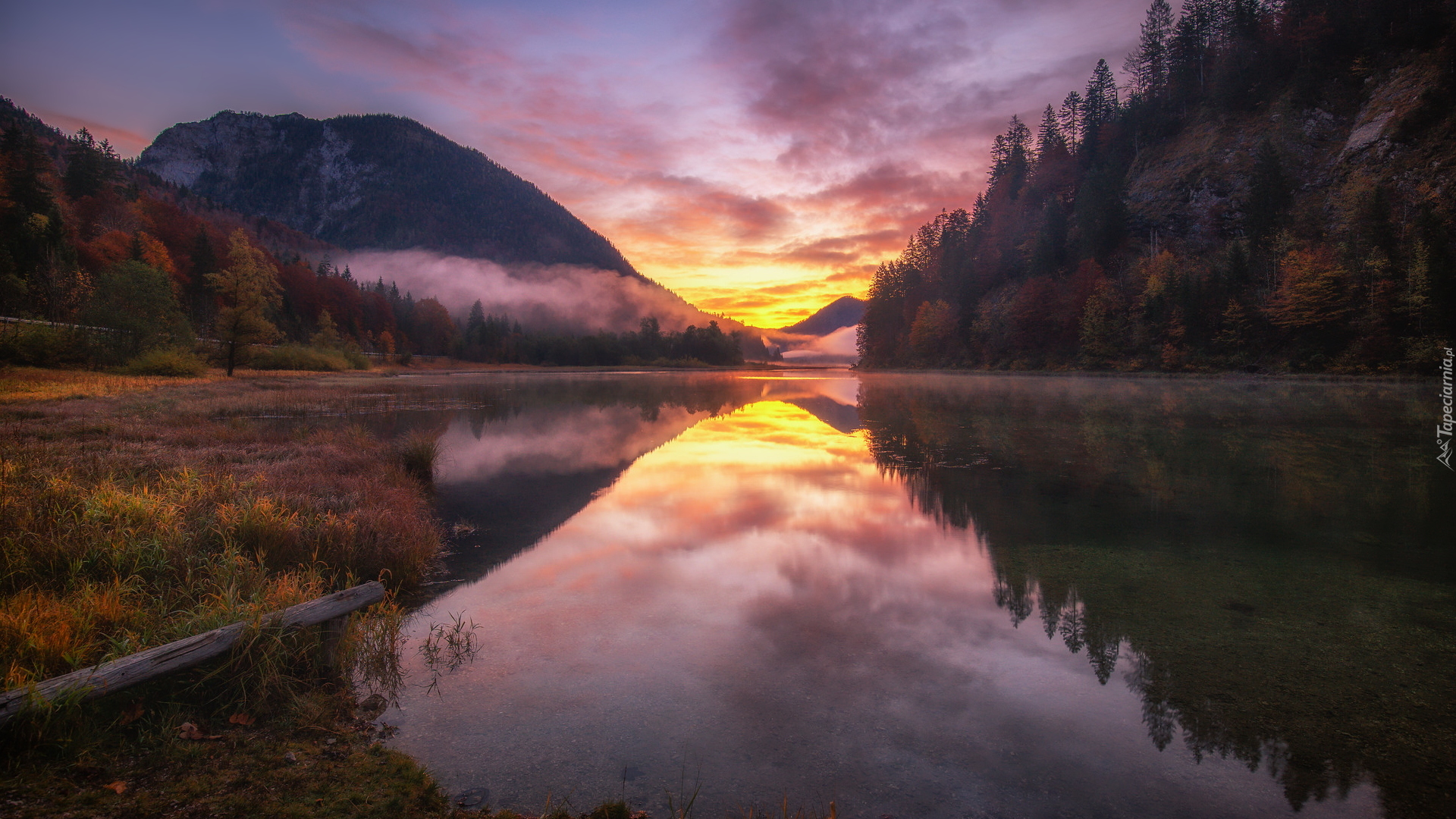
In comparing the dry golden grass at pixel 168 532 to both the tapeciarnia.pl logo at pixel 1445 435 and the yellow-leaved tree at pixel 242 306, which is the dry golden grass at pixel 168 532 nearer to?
the tapeciarnia.pl logo at pixel 1445 435

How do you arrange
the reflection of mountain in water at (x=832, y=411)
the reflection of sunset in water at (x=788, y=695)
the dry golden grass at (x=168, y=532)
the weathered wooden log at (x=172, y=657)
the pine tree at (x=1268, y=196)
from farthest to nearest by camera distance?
the pine tree at (x=1268, y=196) < the reflection of mountain in water at (x=832, y=411) < the dry golden grass at (x=168, y=532) < the reflection of sunset in water at (x=788, y=695) < the weathered wooden log at (x=172, y=657)

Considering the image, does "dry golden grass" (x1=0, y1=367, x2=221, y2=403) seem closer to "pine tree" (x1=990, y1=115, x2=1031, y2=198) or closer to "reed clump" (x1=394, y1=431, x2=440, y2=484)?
"reed clump" (x1=394, y1=431, x2=440, y2=484)

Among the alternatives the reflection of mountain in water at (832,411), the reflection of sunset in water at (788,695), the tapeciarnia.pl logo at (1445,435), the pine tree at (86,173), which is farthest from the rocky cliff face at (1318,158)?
the pine tree at (86,173)

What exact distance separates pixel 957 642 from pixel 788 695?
2.61 metres

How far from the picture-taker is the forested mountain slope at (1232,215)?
54.3 meters

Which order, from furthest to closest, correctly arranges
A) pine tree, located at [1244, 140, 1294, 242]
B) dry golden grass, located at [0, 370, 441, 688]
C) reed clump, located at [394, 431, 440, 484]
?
pine tree, located at [1244, 140, 1294, 242], reed clump, located at [394, 431, 440, 484], dry golden grass, located at [0, 370, 441, 688]

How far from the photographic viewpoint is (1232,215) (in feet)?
249

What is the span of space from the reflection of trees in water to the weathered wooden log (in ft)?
26.9

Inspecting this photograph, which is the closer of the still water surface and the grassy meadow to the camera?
the grassy meadow

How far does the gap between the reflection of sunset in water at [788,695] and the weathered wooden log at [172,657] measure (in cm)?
93

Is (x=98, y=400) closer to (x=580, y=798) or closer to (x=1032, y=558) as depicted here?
(x=580, y=798)

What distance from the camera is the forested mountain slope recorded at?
54.3 m

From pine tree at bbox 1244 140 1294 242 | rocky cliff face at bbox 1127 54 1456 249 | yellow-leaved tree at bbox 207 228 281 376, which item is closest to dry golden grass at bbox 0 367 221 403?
yellow-leaved tree at bbox 207 228 281 376

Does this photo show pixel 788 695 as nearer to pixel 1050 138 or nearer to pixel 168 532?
pixel 168 532
